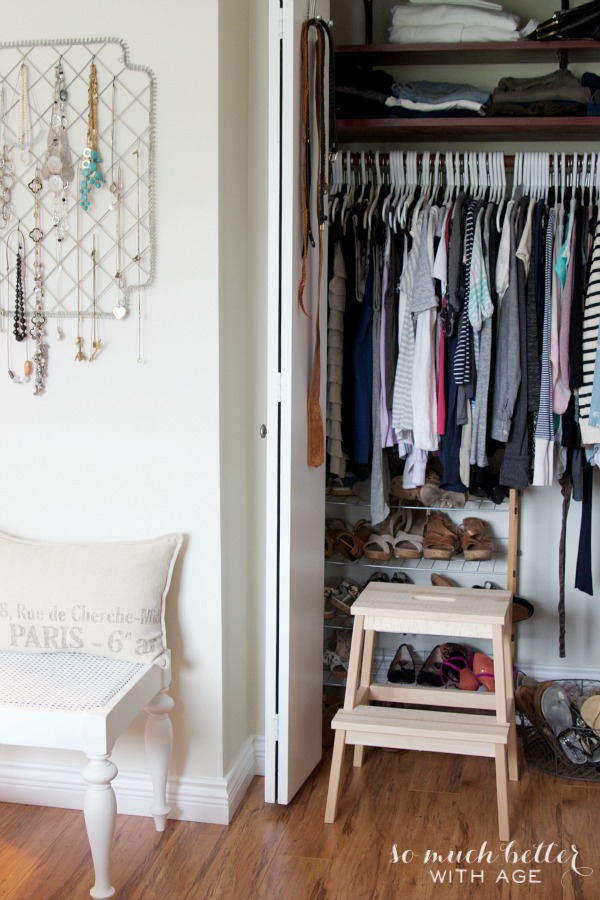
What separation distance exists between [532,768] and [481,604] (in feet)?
1.94

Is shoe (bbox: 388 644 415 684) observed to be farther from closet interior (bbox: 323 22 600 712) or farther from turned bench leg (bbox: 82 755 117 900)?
turned bench leg (bbox: 82 755 117 900)

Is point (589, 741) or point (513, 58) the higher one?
point (513, 58)

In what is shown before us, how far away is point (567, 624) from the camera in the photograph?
3465mm

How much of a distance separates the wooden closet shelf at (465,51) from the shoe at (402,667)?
6.78ft

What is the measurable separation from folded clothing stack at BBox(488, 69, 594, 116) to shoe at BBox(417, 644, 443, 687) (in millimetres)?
1842

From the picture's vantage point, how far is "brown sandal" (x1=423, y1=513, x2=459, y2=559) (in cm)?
327

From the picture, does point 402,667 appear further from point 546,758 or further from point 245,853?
point 245,853

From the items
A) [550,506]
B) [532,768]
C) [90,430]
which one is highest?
[90,430]

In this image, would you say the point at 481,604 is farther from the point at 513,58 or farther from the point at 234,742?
the point at 513,58

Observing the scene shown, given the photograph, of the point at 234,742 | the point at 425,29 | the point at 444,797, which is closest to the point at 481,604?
the point at 444,797

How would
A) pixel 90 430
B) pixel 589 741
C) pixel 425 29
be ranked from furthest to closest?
pixel 425 29 → pixel 589 741 → pixel 90 430

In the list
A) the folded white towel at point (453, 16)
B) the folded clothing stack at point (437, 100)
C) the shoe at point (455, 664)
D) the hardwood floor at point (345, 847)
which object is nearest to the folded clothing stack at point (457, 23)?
the folded white towel at point (453, 16)

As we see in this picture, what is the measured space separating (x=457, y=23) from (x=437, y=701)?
7.13 ft

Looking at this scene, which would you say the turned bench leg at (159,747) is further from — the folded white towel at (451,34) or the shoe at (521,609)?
the folded white towel at (451,34)
